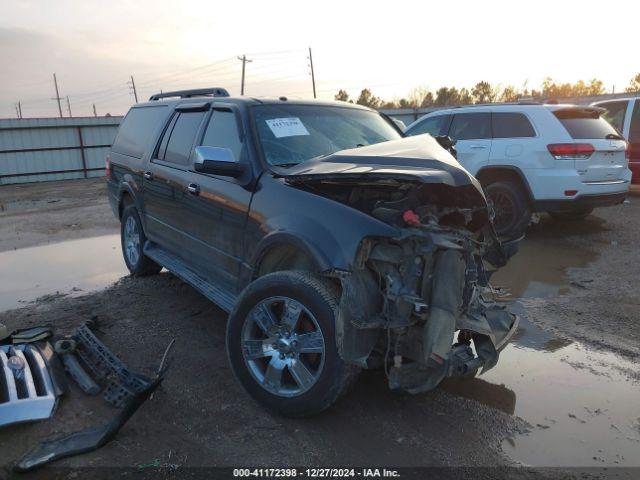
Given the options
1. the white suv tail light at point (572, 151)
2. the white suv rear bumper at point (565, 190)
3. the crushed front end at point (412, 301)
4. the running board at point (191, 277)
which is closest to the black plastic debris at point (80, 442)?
the running board at point (191, 277)

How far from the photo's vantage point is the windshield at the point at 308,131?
386 centimetres

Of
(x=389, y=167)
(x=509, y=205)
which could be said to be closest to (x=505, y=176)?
(x=509, y=205)

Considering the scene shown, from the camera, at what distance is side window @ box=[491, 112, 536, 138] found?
287 inches

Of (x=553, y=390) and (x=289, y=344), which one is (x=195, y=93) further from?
(x=553, y=390)

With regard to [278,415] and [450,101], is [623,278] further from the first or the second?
[450,101]

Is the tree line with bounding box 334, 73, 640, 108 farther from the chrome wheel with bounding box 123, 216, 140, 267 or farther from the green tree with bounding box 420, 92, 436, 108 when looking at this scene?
the chrome wheel with bounding box 123, 216, 140, 267

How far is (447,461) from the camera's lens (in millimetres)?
2701

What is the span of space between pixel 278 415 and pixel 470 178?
5.86 feet

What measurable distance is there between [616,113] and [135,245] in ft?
32.2

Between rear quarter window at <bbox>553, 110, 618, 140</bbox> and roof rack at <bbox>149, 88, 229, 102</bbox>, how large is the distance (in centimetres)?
473

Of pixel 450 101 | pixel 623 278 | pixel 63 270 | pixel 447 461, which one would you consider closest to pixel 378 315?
pixel 447 461

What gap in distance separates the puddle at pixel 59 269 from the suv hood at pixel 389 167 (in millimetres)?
3608

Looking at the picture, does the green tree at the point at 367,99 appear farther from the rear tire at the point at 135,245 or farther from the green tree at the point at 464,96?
the rear tire at the point at 135,245

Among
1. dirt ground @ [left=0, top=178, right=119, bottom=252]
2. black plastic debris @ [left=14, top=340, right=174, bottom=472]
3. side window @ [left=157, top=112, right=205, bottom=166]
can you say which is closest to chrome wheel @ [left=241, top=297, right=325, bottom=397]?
black plastic debris @ [left=14, top=340, right=174, bottom=472]
